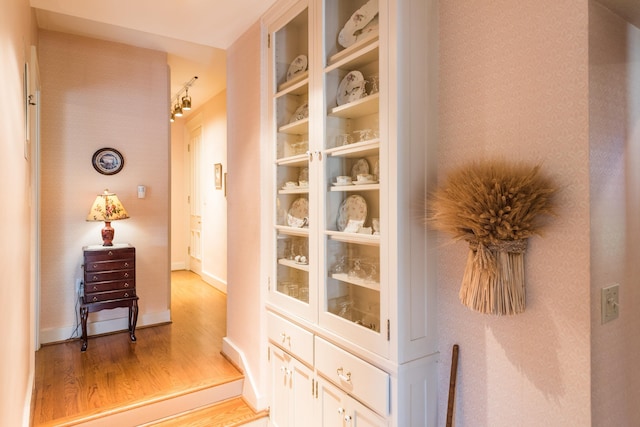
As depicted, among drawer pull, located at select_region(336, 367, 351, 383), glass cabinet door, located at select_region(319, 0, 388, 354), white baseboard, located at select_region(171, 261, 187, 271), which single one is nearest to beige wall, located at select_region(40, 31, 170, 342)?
glass cabinet door, located at select_region(319, 0, 388, 354)

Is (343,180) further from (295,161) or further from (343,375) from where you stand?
(343,375)

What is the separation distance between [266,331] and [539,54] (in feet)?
6.49

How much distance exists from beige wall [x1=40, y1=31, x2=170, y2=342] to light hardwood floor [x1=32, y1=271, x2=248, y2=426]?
1.19 ft

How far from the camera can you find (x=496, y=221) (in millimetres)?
1192

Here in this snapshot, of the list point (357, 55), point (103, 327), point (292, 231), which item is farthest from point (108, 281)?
point (357, 55)

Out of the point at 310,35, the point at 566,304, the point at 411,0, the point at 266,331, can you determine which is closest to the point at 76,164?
the point at 266,331

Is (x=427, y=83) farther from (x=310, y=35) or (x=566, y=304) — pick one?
(x=566, y=304)

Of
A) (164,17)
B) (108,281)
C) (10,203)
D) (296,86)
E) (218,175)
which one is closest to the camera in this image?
(10,203)

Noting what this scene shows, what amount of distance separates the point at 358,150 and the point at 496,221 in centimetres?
67

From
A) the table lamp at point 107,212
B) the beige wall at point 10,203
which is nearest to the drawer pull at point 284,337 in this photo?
the beige wall at point 10,203

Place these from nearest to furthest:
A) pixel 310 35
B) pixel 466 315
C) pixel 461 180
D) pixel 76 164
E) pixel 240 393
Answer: pixel 461 180, pixel 466 315, pixel 310 35, pixel 240 393, pixel 76 164

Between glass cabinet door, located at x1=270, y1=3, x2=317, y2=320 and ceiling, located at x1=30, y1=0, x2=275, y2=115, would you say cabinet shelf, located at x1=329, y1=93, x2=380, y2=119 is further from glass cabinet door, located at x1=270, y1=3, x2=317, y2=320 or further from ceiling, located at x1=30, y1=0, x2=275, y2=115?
ceiling, located at x1=30, y1=0, x2=275, y2=115

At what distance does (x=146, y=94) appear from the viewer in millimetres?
3729

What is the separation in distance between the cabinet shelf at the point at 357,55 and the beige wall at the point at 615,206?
2.42 ft
